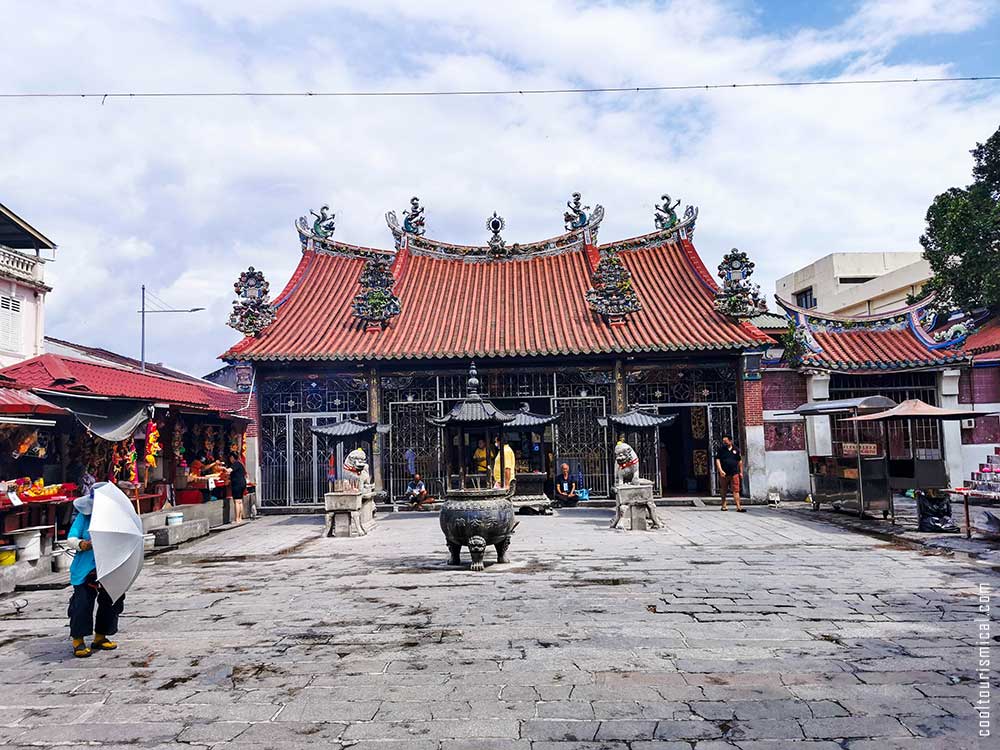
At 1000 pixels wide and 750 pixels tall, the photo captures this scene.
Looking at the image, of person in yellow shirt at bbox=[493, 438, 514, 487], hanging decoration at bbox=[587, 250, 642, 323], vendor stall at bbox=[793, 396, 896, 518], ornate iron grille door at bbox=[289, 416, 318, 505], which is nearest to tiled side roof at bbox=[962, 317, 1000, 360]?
vendor stall at bbox=[793, 396, 896, 518]

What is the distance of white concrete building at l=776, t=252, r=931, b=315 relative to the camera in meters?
31.8

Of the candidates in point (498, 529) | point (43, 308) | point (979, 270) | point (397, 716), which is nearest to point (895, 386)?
point (979, 270)

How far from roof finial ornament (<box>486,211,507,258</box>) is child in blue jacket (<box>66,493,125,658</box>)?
52.3 feet

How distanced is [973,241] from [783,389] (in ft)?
18.9

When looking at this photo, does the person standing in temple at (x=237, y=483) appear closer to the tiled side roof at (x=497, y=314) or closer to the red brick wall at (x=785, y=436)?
the tiled side roof at (x=497, y=314)

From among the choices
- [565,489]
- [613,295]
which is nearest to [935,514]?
[565,489]

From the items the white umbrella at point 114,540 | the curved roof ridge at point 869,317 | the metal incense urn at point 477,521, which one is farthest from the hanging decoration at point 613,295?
the white umbrella at point 114,540

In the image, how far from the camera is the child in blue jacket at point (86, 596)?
5.53m

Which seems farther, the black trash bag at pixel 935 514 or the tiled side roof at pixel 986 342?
the tiled side roof at pixel 986 342

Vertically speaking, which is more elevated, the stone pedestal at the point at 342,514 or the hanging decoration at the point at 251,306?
the hanging decoration at the point at 251,306

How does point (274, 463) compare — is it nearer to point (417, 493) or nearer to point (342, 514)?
point (417, 493)

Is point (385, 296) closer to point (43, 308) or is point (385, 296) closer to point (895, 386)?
point (43, 308)

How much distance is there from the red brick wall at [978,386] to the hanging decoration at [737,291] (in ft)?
15.9

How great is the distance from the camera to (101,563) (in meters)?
5.41
